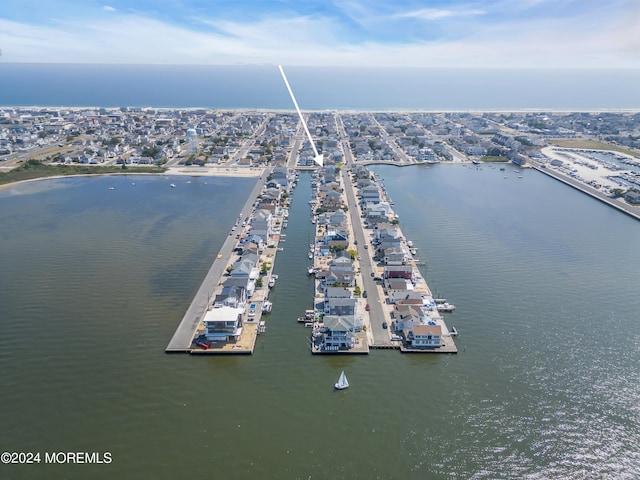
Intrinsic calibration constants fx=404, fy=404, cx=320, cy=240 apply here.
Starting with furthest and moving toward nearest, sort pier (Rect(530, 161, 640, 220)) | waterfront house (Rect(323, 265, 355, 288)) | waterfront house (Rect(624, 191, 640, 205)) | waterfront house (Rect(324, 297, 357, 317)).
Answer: waterfront house (Rect(624, 191, 640, 205)), pier (Rect(530, 161, 640, 220)), waterfront house (Rect(323, 265, 355, 288)), waterfront house (Rect(324, 297, 357, 317))

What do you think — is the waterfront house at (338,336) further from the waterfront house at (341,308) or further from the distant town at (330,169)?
the waterfront house at (341,308)

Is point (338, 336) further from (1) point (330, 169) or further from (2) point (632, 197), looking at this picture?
(2) point (632, 197)

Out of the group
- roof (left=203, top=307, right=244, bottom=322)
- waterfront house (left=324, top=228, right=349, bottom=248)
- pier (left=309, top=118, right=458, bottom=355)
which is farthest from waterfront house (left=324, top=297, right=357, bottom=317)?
waterfront house (left=324, top=228, right=349, bottom=248)

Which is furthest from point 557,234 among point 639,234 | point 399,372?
point 399,372

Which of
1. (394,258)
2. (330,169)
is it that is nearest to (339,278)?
(394,258)

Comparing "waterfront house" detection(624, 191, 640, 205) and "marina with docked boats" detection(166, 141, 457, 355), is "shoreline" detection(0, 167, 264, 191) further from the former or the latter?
"waterfront house" detection(624, 191, 640, 205)

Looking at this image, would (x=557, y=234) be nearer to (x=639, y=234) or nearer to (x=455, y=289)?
(x=639, y=234)

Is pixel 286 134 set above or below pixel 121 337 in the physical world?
above
